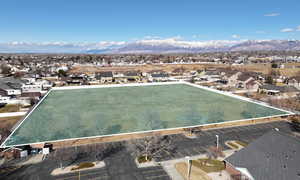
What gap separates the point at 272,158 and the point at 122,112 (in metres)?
27.3

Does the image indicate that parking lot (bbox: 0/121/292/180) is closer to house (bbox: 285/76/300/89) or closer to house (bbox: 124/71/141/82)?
house (bbox: 285/76/300/89)

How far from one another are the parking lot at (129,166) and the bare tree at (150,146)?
665 millimetres

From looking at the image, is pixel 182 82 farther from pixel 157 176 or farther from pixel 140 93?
pixel 157 176

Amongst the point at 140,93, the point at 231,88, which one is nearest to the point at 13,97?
the point at 140,93

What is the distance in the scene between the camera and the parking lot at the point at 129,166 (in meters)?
17.3

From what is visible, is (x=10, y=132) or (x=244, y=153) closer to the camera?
(x=244, y=153)

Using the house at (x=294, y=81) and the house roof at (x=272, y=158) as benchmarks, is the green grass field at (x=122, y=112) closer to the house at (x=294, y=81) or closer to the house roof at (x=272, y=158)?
the house roof at (x=272, y=158)

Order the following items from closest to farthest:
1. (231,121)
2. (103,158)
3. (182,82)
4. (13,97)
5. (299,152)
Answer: (299,152), (103,158), (231,121), (13,97), (182,82)

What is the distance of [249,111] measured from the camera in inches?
1449

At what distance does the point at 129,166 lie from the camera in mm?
18922

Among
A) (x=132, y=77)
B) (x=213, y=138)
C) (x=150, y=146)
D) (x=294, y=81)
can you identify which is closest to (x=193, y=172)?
(x=150, y=146)

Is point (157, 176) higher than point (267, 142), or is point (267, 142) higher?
point (267, 142)

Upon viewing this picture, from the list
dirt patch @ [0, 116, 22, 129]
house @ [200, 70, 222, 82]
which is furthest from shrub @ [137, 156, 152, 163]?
house @ [200, 70, 222, 82]

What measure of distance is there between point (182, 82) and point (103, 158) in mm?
54002
